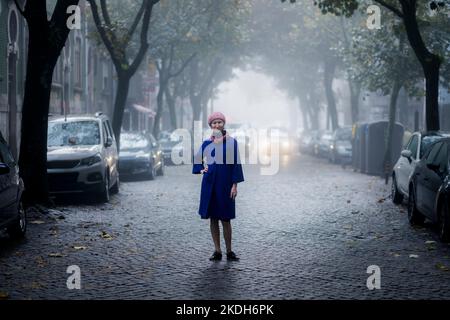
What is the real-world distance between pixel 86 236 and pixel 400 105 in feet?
126

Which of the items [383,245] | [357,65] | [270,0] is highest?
[270,0]

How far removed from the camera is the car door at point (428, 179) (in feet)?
37.9

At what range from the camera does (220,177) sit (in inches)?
364

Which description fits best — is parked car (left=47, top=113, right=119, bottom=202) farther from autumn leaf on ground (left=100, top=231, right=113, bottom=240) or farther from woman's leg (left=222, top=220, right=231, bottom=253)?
woman's leg (left=222, top=220, right=231, bottom=253)

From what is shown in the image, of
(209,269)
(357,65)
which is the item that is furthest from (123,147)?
(209,269)

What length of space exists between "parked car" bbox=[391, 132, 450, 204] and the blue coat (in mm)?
5497

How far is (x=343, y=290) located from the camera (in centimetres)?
761

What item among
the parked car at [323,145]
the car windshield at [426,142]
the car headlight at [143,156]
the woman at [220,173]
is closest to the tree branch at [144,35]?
the car headlight at [143,156]

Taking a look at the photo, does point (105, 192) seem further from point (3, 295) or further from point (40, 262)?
point (3, 295)

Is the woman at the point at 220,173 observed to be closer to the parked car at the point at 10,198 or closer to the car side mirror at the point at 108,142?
the parked car at the point at 10,198

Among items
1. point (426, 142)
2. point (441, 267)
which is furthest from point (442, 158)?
point (426, 142)

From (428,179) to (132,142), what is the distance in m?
14.3

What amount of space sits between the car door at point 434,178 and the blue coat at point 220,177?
334 cm

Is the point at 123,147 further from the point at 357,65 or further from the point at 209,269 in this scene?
the point at 209,269
